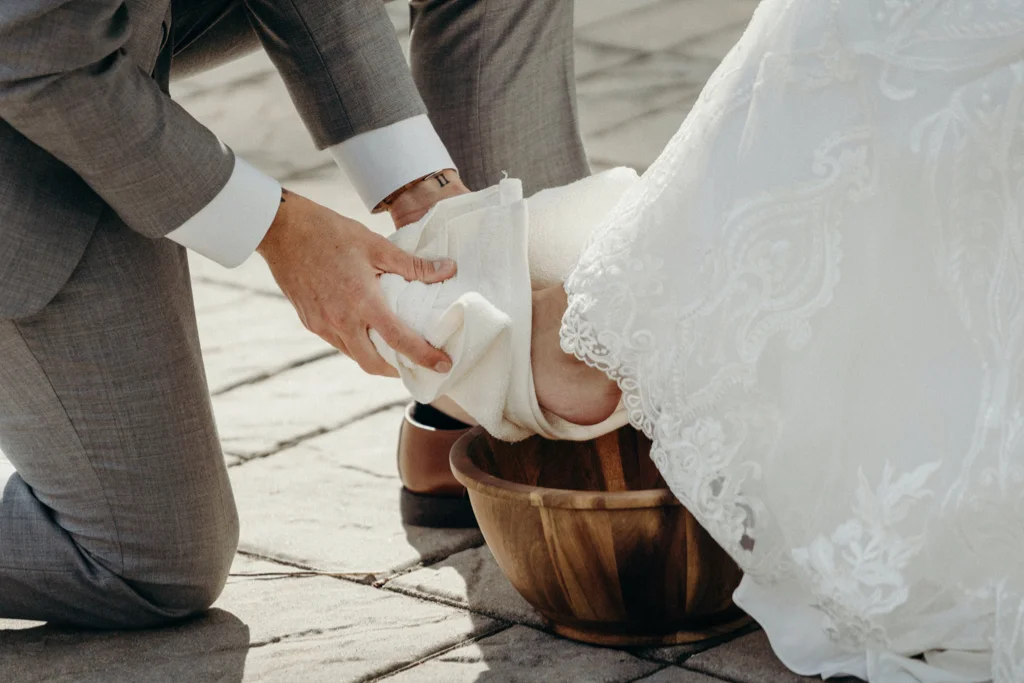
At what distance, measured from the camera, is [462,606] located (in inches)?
54.8

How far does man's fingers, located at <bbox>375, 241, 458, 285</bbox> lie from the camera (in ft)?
4.17

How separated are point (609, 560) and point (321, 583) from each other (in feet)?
1.47

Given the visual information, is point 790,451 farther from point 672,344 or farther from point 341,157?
point 341,157

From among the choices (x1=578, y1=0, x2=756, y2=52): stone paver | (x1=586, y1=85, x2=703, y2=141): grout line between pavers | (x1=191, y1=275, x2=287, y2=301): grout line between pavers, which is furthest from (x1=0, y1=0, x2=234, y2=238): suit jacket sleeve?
(x1=578, y1=0, x2=756, y2=52): stone paver

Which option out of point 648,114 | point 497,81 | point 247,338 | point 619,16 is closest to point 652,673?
point 497,81

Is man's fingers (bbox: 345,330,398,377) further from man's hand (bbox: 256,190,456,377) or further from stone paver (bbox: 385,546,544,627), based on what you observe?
stone paver (bbox: 385,546,544,627)

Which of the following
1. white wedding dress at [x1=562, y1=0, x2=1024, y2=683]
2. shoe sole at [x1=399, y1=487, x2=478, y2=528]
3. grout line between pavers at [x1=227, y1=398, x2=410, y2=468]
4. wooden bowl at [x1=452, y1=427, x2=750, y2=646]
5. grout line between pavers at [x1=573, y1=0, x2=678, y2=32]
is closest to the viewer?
→ white wedding dress at [x1=562, y1=0, x2=1024, y2=683]

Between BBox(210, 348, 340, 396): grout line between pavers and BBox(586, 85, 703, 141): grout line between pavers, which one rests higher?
BBox(210, 348, 340, 396): grout line between pavers

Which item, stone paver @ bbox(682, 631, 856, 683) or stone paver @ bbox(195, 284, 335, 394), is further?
stone paver @ bbox(195, 284, 335, 394)

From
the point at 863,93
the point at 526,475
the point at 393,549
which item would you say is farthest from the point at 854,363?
the point at 393,549

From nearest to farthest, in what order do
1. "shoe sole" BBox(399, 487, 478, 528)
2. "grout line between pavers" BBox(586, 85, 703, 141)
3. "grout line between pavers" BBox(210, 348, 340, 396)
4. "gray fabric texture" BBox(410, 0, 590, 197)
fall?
1. "shoe sole" BBox(399, 487, 478, 528)
2. "gray fabric texture" BBox(410, 0, 590, 197)
3. "grout line between pavers" BBox(210, 348, 340, 396)
4. "grout line between pavers" BBox(586, 85, 703, 141)

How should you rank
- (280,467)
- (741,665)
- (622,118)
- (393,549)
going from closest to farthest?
1. (741,665)
2. (393,549)
3. (280,467)
4. (622,118)

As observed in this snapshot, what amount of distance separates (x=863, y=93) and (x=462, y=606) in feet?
2.07

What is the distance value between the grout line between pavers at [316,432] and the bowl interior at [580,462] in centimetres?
61
